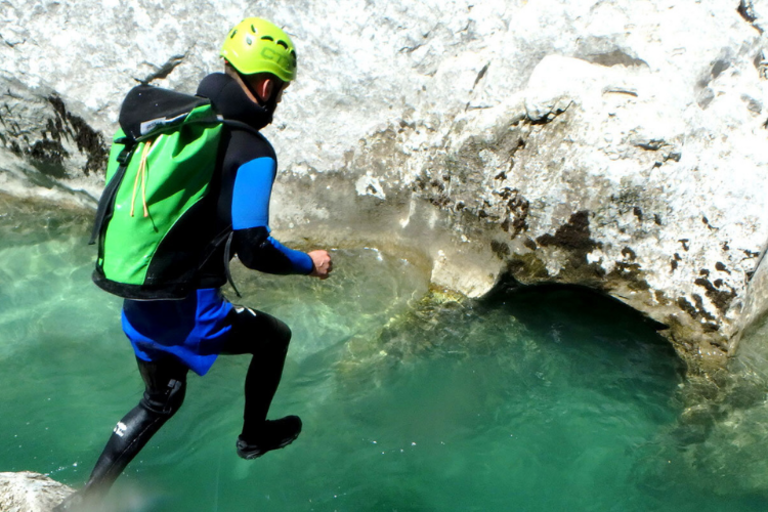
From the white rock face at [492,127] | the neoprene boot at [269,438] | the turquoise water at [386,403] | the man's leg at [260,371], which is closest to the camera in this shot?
the man's leg at [260,371]

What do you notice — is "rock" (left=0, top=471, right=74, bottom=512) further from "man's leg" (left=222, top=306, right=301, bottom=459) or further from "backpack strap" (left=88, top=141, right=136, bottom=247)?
"backpack strap" (left=88, top=141, right=136, bottom=247)

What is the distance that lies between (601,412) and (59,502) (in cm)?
284

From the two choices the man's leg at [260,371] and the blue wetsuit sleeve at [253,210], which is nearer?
the blue wetsuit sleeve at [253,210]

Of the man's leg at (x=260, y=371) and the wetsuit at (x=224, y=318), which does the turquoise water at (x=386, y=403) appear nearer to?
the man's leg at (x=260, y=371)

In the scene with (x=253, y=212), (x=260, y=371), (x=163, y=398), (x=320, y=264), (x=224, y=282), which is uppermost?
(x=253, y=212)

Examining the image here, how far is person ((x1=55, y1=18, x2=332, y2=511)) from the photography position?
8.46ft

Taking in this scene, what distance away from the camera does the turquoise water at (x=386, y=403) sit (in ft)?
11.7

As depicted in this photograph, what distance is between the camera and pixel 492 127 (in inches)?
175

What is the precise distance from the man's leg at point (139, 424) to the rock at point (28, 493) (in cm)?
9

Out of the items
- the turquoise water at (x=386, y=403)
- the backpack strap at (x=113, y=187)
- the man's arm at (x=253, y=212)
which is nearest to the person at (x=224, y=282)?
the man's arm at (x=253, y=212)

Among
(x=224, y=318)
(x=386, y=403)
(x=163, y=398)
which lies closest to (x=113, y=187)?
(x=224, y=318)

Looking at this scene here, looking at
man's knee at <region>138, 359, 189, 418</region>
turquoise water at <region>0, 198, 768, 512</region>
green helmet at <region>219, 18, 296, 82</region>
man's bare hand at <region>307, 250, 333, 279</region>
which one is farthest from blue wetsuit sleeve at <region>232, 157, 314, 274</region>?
turquoise water at <region>0, 198, 768, 512</region>

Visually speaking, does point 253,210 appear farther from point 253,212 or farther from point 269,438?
point 269,438

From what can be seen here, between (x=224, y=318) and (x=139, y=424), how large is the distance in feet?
2.07
